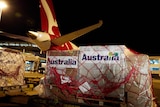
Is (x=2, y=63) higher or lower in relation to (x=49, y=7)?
lower

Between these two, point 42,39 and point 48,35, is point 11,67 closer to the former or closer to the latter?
point 42,39

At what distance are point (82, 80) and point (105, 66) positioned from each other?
867 millimetres

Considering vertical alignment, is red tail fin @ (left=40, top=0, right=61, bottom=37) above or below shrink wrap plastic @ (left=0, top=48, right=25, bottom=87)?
above

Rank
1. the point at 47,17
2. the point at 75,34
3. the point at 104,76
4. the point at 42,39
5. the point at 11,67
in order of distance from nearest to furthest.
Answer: the point at 104,76 → the point at 75,34 → the point at 42,39 → the point at 11,67 → the point at 47,17

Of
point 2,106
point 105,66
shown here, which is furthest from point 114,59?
point 2,106

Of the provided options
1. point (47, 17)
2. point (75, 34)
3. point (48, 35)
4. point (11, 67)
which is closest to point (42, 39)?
point (48, 35)

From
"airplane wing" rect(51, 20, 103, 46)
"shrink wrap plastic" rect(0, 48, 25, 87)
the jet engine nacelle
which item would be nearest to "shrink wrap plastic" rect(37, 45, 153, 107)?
A: "airplane wing" rect(51, 20, 103, 46)

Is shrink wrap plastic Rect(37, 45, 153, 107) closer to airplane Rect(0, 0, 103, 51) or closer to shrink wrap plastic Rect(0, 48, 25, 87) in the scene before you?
airplane Rect(0, 0, 103, 51)

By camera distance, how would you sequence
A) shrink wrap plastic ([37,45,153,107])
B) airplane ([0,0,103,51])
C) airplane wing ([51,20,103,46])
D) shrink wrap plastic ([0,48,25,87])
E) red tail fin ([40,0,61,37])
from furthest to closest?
red tail fin ([40,0,61,37]) < shrink wrap plastic ([0,48,25,87]) < airplane ([0,0,103,51]) < airplane wing ([51,20,103,46]) < shrink wrap plastic ([37,45,153,107])

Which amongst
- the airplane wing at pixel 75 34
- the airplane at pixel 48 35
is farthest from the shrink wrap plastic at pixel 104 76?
the airplane at pixel 48 35

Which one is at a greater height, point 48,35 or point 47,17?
point 47,17

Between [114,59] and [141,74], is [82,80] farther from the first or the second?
[141,74]

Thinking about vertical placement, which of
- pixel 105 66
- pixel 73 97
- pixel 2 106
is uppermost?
pixel 105 66

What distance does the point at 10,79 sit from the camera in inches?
362
